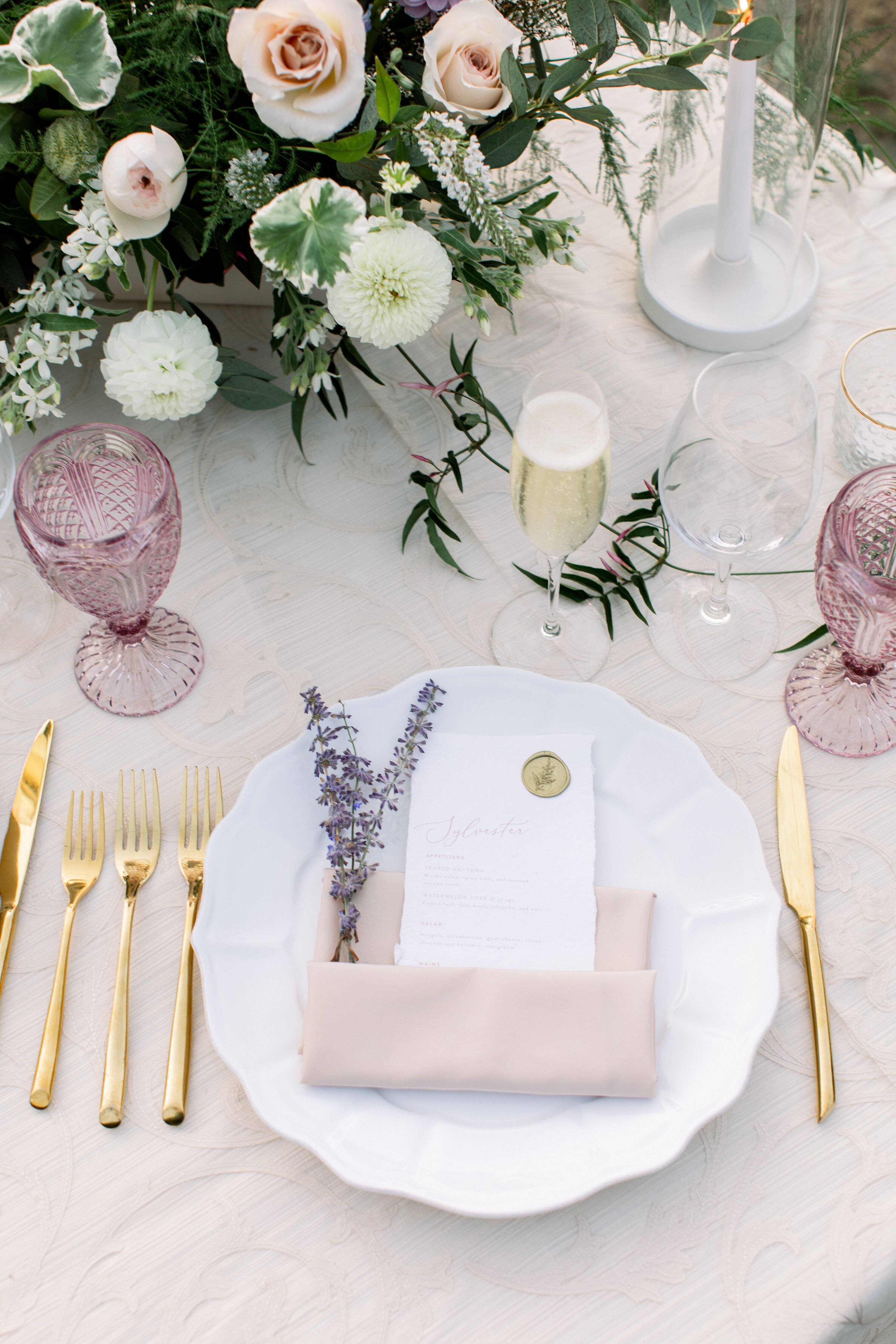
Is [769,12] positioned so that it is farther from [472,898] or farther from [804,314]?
[472,898]

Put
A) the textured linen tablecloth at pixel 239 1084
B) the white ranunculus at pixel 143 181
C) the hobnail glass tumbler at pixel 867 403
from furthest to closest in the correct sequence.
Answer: the hobnail glass tumbler at pixel 867 403, the white ranunculus at pixel 143 181, the textured linen tablecloth at pixel 239 1084

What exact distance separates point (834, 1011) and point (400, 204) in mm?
889

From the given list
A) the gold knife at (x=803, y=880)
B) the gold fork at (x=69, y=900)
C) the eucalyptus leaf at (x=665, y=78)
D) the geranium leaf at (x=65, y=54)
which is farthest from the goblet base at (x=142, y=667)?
the eucalyptus leaf at (x=665, y=78)

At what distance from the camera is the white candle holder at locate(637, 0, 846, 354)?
120cm

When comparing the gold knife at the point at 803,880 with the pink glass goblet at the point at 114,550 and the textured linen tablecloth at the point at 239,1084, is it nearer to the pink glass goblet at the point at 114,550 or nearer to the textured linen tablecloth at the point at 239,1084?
the textured linen tablecloth at the point at 239,1084

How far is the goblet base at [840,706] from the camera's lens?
3.46 feet

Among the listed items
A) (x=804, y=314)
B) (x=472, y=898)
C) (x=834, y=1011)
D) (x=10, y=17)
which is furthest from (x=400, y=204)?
(x=834, y=1011)

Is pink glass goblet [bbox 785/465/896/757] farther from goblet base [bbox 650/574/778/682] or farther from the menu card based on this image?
the menu card

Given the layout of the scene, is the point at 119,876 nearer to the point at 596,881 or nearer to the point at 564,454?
the point at 596,881

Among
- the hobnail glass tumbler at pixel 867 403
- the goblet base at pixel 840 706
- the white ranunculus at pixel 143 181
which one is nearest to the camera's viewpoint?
the white ranunculus at pixel 143 181

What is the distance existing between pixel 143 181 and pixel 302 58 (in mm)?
179

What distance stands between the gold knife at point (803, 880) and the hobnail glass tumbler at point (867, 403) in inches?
13.5

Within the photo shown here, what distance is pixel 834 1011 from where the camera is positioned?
36.6 inches

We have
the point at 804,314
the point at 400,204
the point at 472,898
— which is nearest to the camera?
the point at 472,898
